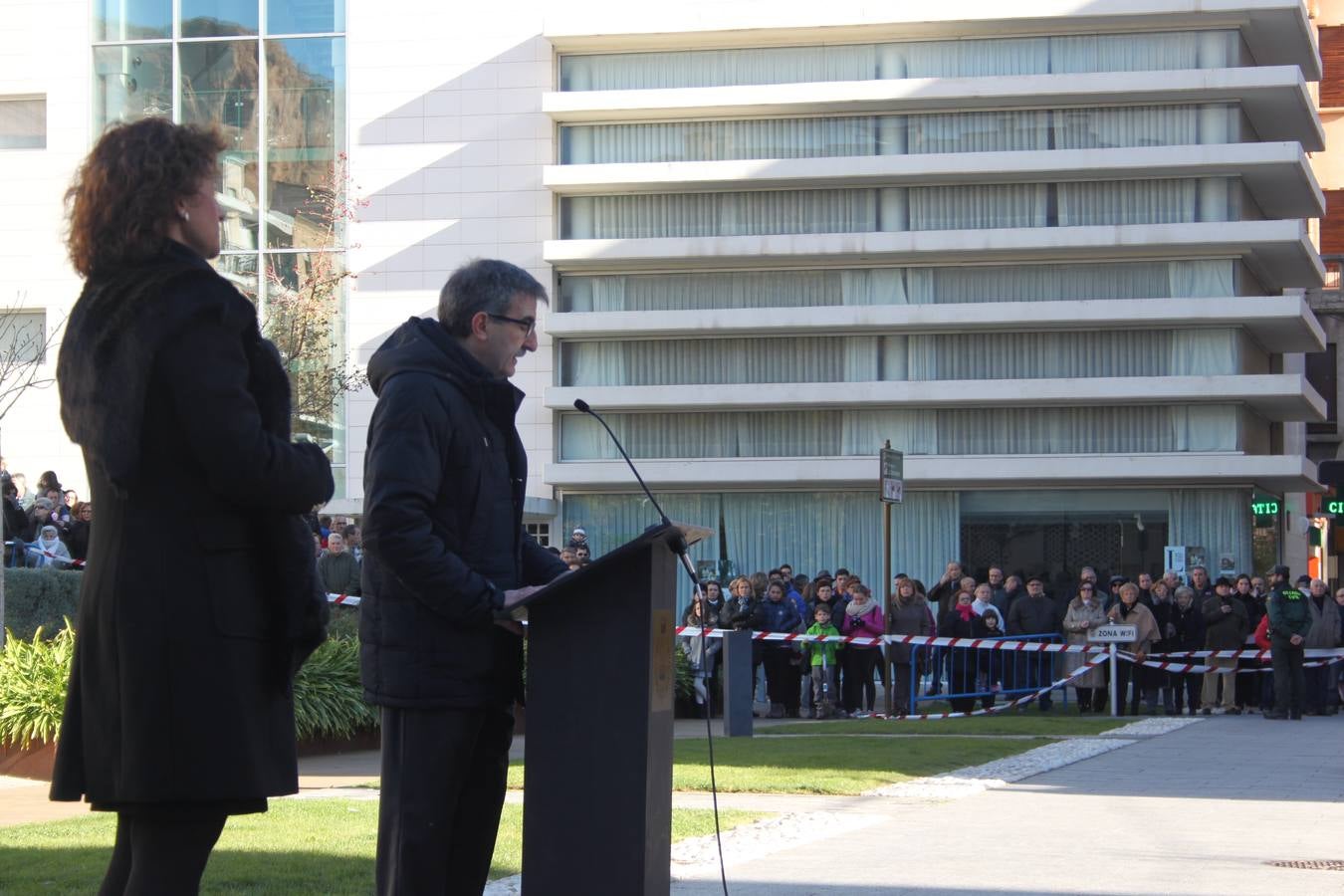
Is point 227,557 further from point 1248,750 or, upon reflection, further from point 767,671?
point 767,671

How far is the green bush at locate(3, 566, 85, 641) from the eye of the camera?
1798 centimetres

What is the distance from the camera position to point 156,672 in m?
4.27

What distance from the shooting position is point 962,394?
138 feet

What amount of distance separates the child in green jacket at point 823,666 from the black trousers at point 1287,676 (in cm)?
543

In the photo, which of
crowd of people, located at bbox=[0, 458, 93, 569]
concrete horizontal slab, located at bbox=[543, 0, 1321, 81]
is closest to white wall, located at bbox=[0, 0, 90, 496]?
concrete horizontal slab, located at bbox=[543, 0, 1321, 81]

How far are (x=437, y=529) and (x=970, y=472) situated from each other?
3699 centimetres

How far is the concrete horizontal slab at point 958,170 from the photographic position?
4153 cm

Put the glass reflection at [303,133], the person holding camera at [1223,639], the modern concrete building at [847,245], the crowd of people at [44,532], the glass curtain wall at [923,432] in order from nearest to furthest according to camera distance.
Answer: the crowd of people at [44,532] < the person holding camera at [1223,639] < the modern concrete building at [847,245] < the glass curtain wall at [923,432] < the glass reflection at [303,133]

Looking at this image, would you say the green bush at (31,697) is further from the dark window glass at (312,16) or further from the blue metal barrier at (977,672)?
the dark window glass at (312,16)

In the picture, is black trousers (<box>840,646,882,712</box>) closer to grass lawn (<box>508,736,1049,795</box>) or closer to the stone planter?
grass lawn (<box>508,736,1049,795</box>)

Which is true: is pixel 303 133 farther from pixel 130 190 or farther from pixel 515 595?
pixel 130 190

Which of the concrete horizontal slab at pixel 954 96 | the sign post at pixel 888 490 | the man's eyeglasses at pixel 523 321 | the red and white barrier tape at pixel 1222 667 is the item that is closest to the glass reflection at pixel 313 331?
the concrete horizontal slab at pixel 954 96

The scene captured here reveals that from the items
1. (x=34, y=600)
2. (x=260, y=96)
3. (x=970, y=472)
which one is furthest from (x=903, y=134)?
(x=34, y=600)

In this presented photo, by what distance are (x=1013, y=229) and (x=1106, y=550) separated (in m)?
7.19
